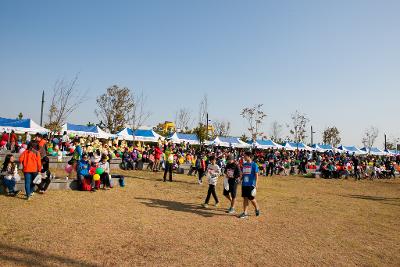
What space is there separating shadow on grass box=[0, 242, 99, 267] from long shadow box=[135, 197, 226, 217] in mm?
4537

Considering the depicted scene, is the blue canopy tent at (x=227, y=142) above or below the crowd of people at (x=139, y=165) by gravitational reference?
above

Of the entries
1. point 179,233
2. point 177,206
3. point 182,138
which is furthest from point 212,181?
point 182,138

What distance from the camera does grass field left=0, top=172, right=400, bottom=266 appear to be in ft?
18.7

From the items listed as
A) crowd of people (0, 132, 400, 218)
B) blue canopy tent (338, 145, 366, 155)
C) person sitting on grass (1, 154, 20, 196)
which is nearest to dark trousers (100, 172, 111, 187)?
crowd of people (0, 132, 400, 218)

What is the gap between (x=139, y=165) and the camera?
20234mm

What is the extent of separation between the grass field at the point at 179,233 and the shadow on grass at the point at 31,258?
15mm

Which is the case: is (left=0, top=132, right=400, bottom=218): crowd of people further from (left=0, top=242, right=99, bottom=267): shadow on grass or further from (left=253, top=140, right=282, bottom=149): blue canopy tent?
(left=253, top=140, right=282, bottom=149): blue canopy tent

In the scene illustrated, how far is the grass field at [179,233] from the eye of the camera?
225 inches

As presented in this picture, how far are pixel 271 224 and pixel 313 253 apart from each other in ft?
7.09

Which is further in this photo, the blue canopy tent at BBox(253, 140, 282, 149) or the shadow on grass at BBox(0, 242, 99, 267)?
the blue canopy tent at BBox(253, 140, 282, 149)

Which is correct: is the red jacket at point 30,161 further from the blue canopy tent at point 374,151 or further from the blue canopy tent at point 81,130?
the blue canopy tent at point 374,151

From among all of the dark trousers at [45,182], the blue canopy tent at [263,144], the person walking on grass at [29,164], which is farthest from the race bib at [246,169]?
the blue canopy tent at [263,144]

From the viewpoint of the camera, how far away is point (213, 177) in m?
10.4

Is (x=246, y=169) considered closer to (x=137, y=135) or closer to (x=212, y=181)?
(x=212, y=181)
